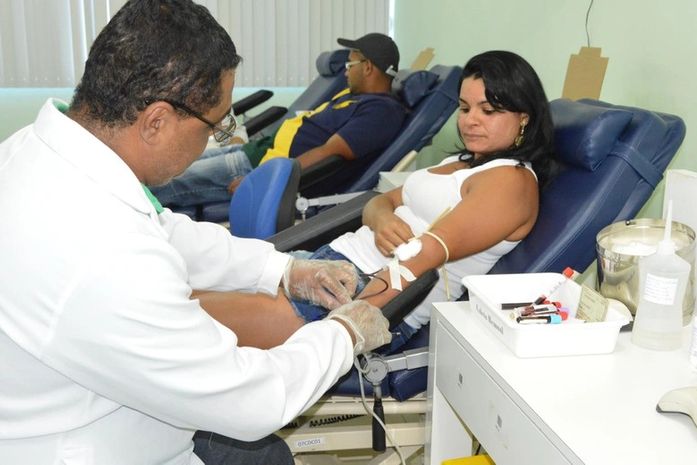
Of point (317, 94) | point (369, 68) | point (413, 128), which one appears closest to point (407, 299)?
point (413, 128)

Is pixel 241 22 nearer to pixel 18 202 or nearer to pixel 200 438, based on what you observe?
pixel 200 438

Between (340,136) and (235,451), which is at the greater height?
(340,136)

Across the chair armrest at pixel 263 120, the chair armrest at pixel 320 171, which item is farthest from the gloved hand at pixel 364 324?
the chair armrest at pixel 263 120

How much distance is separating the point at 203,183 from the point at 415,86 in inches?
38.5

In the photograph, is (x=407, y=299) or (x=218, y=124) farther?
(x=407, y=299)

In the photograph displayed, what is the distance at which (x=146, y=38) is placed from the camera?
98 cm

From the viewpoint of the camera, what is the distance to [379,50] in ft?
10.7

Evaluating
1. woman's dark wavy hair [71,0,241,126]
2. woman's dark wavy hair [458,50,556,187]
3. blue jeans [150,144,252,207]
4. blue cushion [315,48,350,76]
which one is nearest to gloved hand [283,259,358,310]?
woman's dark wavy hair [458,50,556,187]

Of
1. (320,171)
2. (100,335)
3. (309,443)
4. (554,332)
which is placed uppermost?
(100,335)

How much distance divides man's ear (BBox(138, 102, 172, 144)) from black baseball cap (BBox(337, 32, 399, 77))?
232cm

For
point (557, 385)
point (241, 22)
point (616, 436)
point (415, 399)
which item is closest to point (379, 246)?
point (415, 399)

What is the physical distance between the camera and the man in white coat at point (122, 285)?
0.88 meters

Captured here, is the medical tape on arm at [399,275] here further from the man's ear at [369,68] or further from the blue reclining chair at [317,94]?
the blue reclining chair at [317,94]

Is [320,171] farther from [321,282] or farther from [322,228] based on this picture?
[321,282]
